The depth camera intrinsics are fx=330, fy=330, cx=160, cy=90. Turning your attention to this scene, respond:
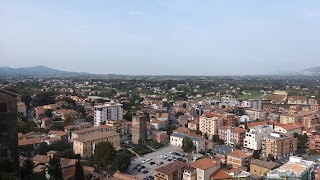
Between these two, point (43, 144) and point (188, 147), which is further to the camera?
point (188, 147)

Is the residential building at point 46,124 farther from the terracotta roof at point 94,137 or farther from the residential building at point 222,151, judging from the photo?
the residential building at point 222,151

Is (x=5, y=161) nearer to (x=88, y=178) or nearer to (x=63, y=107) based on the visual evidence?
(x=88, y=178)

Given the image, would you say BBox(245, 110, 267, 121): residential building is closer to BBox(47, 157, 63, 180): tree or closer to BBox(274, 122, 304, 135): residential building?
BBox(274, 122, 304, 135): residential building

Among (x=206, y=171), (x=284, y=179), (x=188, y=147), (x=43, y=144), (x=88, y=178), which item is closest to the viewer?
(x=284, y=179)

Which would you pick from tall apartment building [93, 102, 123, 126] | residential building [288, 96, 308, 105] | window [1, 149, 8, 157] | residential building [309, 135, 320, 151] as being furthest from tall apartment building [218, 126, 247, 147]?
residential building [288, 96, 308, 105]

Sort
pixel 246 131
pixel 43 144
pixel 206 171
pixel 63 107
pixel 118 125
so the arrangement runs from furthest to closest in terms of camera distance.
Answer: pixel 63 107 → pixel 118 125 → pixel 246 131 → pixel 43 144 → pixel 206 171

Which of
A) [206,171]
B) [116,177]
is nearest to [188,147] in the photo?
[206,171]

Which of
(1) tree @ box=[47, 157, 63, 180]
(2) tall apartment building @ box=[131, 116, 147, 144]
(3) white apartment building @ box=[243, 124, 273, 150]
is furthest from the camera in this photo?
(2) tall apartment building @ box=[131, 116, 147, 144]
